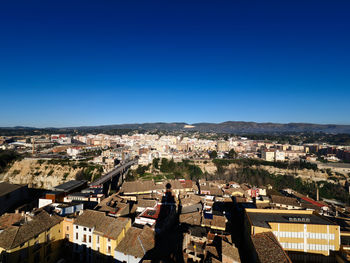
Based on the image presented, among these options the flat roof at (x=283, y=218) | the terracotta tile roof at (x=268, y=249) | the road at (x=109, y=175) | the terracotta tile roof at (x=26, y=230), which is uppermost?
the terracotta tile roof at (x=26, y=230)

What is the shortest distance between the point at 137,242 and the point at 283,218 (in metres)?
9.12

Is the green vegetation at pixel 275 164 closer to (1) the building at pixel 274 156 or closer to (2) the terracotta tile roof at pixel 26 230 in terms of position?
(1) the building at pixel 274 156

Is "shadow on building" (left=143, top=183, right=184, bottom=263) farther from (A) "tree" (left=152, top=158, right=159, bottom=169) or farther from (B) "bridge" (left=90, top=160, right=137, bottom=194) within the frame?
(A) "tree" (left=152, top=158, right=159, bottom=169)

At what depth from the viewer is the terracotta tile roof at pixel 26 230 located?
9688mm

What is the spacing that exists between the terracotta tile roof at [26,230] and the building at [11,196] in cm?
1562

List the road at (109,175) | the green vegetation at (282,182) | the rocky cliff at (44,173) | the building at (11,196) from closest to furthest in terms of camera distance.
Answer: the building at (11,196), the road at (109,175), the green vegetation at (282,182), the rocky cliff at (44,173)

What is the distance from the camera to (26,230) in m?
10.7

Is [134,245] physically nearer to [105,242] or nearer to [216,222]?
[105,242]

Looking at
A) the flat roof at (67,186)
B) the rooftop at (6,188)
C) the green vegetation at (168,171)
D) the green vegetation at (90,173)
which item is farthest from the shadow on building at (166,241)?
the green vegetation at (90,173)

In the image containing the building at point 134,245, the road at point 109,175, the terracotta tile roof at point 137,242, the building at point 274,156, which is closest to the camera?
the building at point 134,245

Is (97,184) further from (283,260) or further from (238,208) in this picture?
(283,260)

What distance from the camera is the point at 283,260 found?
8914 mm

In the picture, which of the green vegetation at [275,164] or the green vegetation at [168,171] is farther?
the green vegetation at [275,164]

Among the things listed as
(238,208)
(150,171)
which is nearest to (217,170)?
(150,171)
